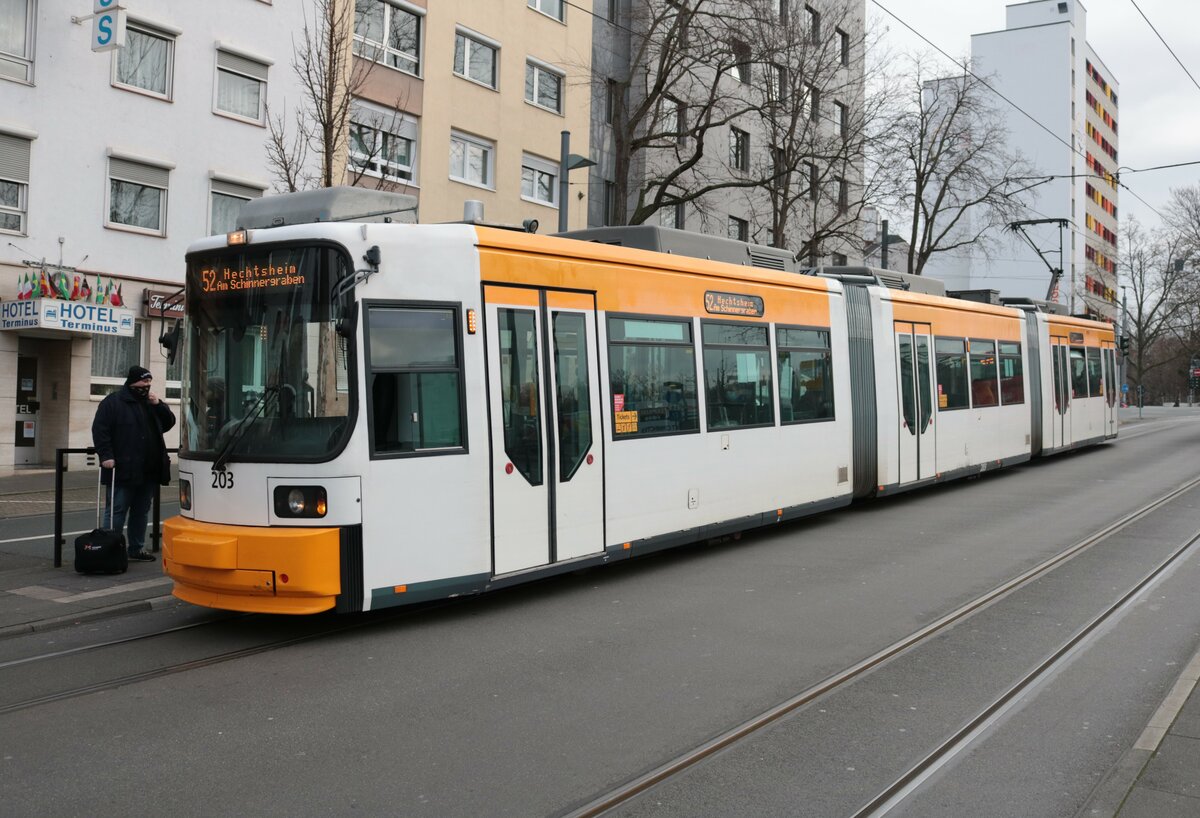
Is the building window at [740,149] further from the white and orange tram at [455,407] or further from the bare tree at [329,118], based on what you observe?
the white and orange tram at [455,407]

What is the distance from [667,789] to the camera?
4.59 meters

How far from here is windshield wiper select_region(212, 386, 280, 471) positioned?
24.0 feet

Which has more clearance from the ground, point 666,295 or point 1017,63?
point 1017,63

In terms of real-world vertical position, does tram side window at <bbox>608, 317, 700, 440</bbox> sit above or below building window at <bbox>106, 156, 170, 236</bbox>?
below

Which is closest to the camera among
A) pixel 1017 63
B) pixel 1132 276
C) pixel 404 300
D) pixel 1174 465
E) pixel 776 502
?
pixel 404 300

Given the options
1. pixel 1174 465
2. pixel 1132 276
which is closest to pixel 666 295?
pixel 1174 465

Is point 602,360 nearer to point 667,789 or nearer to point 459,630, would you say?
point 459,630

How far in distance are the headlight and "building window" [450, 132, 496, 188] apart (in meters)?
20.7

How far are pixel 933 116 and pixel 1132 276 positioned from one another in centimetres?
4036

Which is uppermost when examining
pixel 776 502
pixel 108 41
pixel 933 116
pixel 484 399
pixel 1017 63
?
pixel 1017 63

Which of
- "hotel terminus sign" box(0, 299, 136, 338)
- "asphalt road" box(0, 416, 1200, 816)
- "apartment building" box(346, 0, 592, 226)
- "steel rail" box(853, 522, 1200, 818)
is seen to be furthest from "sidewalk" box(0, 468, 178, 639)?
"apartment building" box(346, 0, 592, 226)

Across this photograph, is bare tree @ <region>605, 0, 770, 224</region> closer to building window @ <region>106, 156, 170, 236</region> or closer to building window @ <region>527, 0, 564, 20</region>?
building window @ <region>527, 0, 564, 20</region>

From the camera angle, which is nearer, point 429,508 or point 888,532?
point 429,508

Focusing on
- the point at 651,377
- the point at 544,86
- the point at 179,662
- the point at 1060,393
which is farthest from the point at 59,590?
the point at 544,86
